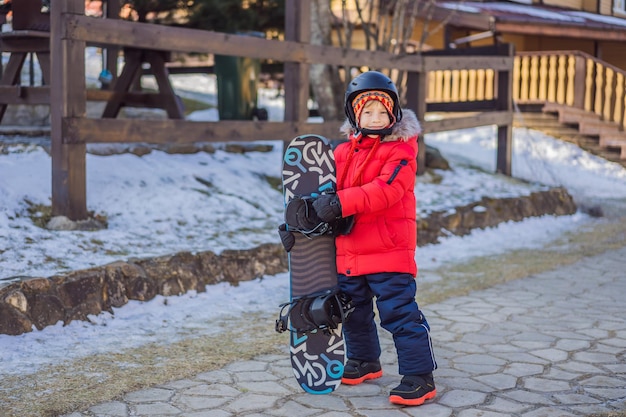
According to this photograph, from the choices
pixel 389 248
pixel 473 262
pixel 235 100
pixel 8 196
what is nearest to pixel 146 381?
pixel 389 248

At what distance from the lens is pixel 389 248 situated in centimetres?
393

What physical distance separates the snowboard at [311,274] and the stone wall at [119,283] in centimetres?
183

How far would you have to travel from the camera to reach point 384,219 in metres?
3.96

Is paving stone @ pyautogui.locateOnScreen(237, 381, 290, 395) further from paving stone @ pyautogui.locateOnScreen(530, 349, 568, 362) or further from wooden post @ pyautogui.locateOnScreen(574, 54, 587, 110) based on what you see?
wooden post @ pyautogui.locateOnScreen(574, 54, 587, 110)

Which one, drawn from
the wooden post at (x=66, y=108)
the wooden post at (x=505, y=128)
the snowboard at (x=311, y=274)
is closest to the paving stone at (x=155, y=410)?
the snowboard at (x=311, y=274)

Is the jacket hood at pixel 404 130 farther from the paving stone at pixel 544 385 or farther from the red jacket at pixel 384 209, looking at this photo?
the paving stone at pixel 544 385

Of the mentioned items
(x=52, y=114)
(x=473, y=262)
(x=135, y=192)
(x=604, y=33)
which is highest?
(x=604, y=33)

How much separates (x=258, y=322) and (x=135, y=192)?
7.99 ft

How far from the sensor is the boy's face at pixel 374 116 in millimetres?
3975

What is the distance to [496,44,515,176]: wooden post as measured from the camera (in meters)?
12.4

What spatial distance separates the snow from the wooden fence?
500 mm

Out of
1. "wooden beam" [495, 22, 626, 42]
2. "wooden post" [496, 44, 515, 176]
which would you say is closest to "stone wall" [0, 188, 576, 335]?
"wooden post" [496, 44, 515, 176]

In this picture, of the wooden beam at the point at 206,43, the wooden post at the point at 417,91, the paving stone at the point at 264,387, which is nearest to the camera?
the paving stone at the point at 264,387

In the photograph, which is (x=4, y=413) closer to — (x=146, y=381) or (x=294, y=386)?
(x=146, y=381)
